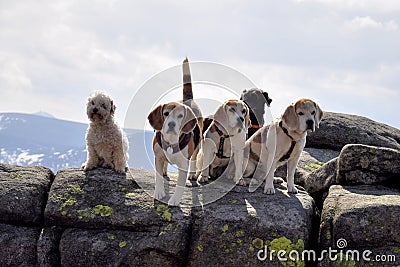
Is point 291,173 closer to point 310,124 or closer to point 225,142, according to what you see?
point 310,124

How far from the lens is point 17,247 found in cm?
831

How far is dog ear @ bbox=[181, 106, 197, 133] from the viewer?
8.47m

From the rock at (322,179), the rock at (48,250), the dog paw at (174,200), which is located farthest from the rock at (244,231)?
the rock at (48,250)

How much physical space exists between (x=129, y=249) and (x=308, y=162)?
6.38m

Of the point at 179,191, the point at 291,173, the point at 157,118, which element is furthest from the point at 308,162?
the point at 157,118

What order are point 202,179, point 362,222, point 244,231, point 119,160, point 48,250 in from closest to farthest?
point 362,222, point 244,231, point 48,250, point 202,179, point 119,160

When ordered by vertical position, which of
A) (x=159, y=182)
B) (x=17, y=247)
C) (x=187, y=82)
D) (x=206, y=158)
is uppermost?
(x=187, y=82)

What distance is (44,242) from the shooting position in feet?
27.3

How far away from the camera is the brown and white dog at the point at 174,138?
27.3ft

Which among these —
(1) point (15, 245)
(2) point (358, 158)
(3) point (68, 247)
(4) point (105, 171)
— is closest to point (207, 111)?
(4) point (105, 171)

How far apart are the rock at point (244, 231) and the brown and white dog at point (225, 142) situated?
4.59 feet

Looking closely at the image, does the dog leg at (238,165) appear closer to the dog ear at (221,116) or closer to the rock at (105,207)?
the dog ear at (221,116)

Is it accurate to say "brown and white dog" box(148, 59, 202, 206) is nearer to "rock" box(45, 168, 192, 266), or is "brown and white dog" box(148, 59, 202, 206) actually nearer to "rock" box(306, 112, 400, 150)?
"rock" box(45, 168, 192, 266)

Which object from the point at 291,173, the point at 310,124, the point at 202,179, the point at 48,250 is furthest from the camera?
the point at 202,179
